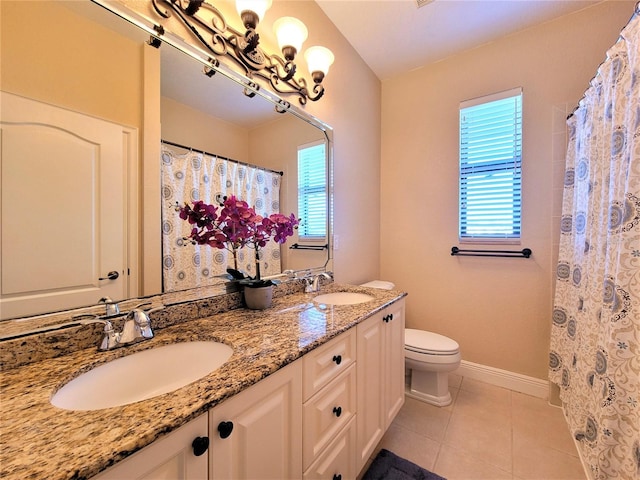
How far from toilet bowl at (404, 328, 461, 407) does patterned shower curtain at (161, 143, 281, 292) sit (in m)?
1.19

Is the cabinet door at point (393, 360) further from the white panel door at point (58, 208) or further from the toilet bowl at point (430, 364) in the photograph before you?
the white panel door at point (58, 208)

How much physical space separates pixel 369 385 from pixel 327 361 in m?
0.41

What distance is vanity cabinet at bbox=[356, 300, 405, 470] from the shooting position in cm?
119

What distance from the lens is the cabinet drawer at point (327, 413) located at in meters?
0.88

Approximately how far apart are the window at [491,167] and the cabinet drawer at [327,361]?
1.58 metres

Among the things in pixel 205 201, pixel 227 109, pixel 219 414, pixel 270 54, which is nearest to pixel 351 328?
pixel 219 414

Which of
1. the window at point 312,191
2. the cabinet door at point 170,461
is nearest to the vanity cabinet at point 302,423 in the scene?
the cabinet door at point 170,461

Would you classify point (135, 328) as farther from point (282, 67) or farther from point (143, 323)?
point (282, 67)

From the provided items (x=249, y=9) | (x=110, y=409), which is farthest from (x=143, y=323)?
(x=249, y=9)

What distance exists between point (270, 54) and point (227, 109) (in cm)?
44

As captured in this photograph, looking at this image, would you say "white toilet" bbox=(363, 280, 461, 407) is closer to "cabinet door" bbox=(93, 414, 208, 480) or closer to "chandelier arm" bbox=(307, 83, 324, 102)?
"cabinet door" bbox=(93, 414, 208, 480)

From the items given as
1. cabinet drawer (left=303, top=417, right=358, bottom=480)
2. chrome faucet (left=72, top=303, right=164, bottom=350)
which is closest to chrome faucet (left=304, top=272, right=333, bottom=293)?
cabinet drawer (left=303, top=417, right=358, bottom=480)

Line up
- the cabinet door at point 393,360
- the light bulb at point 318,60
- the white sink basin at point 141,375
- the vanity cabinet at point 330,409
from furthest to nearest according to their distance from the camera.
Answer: the light bulb at point 318,60
the cabinet door at point 393,360
the vanity cabinet at point 330,409
the white sink basin at point 141,375

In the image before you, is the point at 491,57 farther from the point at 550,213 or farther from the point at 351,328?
the point at 351,328
